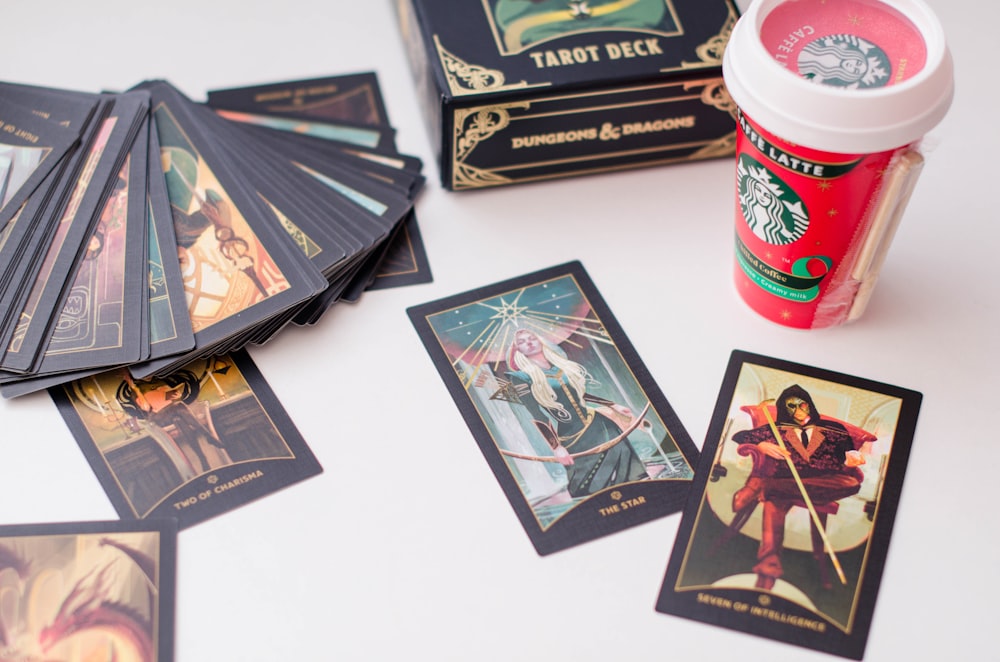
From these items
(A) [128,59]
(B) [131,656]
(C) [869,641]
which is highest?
(A) [128,59]

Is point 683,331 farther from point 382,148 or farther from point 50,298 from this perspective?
point 50,298

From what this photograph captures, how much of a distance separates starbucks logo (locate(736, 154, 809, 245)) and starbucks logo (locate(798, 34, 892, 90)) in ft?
0.32

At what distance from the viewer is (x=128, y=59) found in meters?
1.31

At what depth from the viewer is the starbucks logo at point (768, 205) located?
94cm

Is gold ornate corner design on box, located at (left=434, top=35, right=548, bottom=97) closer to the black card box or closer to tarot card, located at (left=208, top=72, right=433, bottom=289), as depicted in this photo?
the black card box

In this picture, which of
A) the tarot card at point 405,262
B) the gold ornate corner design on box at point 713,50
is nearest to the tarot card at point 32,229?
the tarot card at point 405,262

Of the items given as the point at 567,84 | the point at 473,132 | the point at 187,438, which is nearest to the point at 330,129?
the point at 473,132

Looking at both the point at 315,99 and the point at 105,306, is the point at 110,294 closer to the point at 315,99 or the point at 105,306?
the point at 105,306

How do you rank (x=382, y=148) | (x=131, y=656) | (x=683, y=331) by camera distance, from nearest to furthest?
(x=131, y=656), (x=683, y=331), (x=382, y=148)

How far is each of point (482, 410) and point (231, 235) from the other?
34 cm

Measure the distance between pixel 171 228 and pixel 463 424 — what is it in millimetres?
385

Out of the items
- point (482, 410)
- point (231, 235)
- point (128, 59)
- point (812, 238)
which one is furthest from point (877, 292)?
point (128, 59)

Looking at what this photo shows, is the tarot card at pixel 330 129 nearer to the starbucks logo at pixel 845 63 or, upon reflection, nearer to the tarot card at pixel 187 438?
the tarot card at pixel 187 438

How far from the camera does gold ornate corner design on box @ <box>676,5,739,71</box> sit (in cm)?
113
